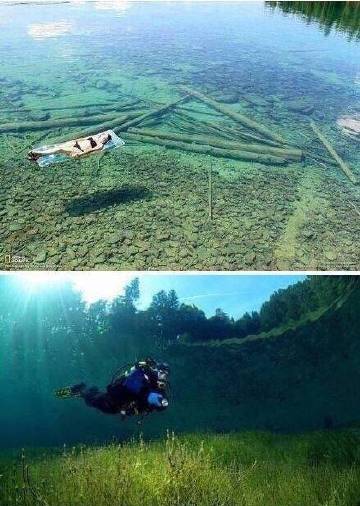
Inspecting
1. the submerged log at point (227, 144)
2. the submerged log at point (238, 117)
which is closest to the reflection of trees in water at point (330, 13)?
the submerged log at point (238, 117)

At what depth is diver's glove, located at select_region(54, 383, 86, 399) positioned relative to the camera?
4883mm

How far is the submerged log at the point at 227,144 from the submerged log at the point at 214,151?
133 mm

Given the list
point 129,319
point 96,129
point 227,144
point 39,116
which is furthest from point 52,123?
point 129,319

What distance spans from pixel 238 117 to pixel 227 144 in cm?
177

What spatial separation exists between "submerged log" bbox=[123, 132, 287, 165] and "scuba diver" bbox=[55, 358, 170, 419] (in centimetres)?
602

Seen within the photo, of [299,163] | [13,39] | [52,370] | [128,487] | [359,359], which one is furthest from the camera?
[13,39]

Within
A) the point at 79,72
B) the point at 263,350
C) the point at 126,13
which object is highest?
the point at 126,13

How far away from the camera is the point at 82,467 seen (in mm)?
4688

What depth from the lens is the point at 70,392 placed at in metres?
4.91

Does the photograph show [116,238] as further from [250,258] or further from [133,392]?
[133,392]

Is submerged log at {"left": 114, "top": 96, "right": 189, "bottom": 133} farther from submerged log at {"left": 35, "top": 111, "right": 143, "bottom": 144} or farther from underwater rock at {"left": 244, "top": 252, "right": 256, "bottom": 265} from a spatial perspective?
underwater rock at {"left": 244, "top": 252, "right": 256, "bottom": 265}

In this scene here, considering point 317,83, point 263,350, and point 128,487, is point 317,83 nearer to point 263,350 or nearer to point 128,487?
point 263,350

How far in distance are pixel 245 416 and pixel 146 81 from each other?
1136 cm

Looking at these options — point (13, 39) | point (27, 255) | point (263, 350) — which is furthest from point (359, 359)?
point (13, 39)
